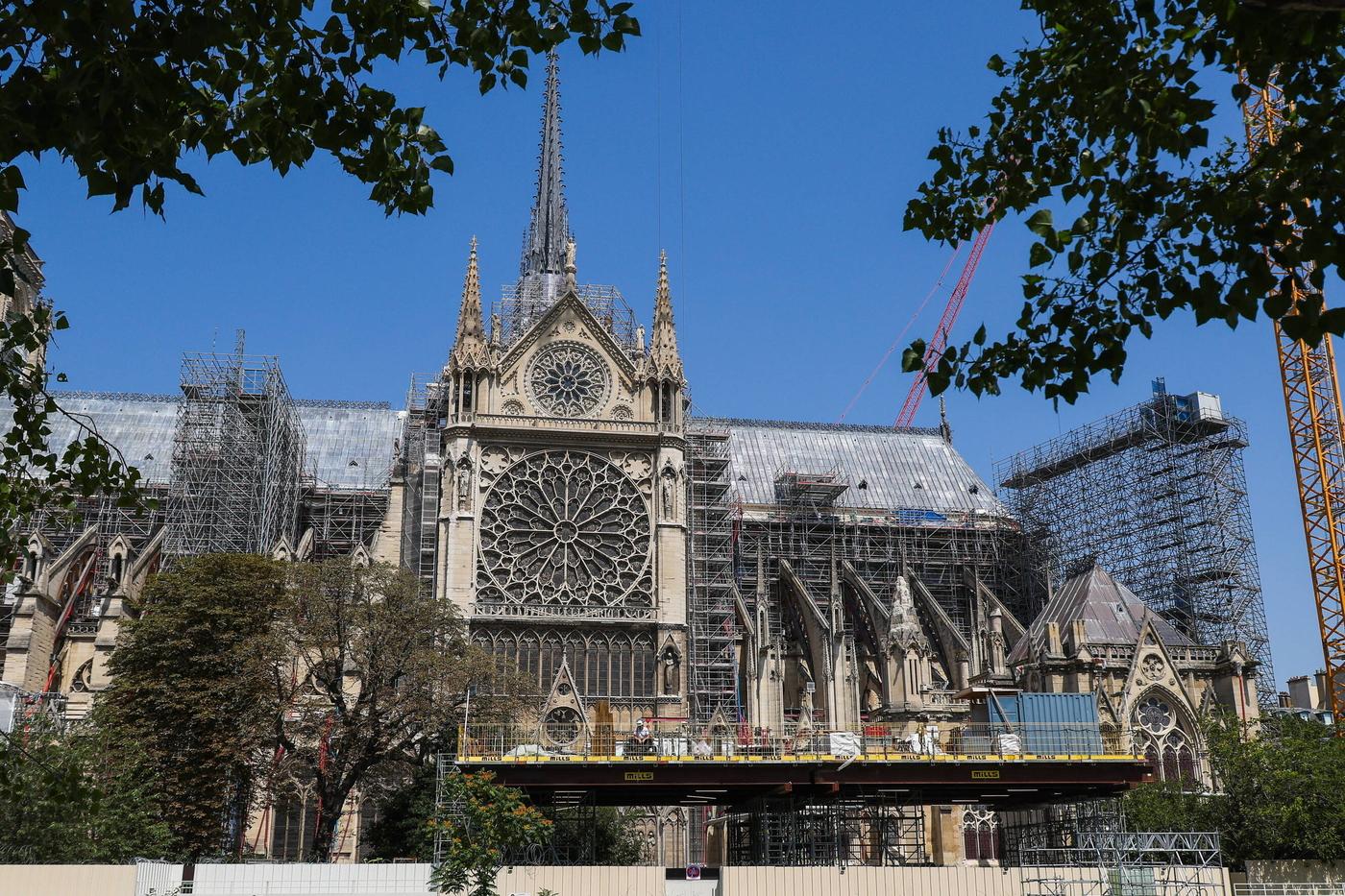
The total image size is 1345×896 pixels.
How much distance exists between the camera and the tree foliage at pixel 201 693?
1658 inches

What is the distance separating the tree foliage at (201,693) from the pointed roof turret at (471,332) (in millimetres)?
13955

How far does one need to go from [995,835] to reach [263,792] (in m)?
26.3

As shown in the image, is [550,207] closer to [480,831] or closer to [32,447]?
[480,831]

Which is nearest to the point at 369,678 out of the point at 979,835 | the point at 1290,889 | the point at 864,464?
the point at 979,835

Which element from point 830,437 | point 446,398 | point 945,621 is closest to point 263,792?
point 446,398

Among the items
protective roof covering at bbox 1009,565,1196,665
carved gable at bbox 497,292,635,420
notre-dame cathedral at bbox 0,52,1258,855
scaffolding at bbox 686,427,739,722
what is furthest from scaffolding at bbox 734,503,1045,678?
carved gable at bbox 497,292,635,420

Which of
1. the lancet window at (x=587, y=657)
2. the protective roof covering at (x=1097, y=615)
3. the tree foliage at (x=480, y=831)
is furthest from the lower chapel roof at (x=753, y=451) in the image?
the tree foliage at (x=480, y=831)

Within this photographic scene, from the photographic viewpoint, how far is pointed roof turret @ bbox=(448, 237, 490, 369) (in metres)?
56.9

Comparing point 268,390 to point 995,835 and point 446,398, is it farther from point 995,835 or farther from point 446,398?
point 995,835

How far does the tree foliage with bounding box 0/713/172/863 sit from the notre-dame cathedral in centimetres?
1247

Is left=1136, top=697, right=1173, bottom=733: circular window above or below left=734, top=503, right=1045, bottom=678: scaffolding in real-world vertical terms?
below

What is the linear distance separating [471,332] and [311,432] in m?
A: 19.4

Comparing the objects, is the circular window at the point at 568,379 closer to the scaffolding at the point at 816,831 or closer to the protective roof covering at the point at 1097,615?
the scaffolding at the point at 816,831

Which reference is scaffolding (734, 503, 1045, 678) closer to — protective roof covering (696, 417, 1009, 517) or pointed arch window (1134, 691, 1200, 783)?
protective roof covering (696, 417, 1009, 517)
